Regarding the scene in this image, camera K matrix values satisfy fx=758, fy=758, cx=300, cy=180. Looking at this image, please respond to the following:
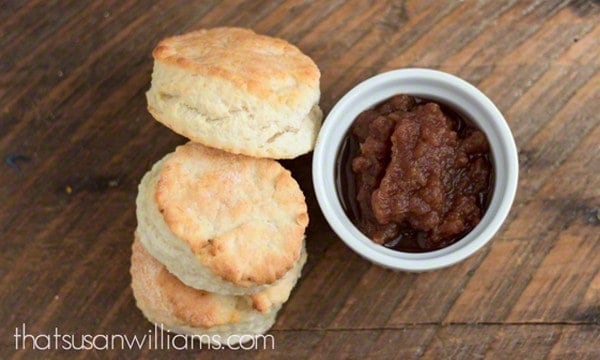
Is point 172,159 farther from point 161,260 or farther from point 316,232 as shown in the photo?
point 316,232

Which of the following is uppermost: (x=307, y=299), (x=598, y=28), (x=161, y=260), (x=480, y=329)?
→ (x=161, y=260)

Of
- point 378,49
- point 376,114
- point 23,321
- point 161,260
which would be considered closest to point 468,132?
point 376,114

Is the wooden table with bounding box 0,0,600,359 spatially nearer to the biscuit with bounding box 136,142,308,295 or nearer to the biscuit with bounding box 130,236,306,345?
the biscuit with bounding box 130,236,306,345

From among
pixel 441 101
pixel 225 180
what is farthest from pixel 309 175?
pixel 441 101

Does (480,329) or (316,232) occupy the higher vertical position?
(316,232)

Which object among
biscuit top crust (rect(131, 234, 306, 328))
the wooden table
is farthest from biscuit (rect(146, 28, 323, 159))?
biscuit top crust (rect(131, 234, 306, 328))

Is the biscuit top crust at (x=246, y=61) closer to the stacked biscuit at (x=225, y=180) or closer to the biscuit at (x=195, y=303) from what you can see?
the stacked biscuit at (x=225, y=180)

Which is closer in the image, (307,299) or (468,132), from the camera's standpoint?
(468,132)
